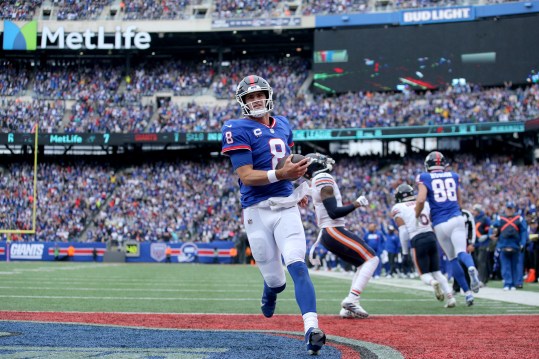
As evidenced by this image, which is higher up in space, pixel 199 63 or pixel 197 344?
pixel 199 63

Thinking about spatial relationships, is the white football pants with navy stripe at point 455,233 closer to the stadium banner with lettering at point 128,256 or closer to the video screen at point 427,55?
the stadium banner with lettering at point 128,256

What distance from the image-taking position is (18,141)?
133 feet

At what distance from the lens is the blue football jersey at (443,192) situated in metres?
10.1

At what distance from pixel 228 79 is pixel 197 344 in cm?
3836

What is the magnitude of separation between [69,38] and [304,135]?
15205 millimetres

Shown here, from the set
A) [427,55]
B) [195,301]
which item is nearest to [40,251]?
[427,55]

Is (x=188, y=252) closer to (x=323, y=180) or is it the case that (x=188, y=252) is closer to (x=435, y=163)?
(x=435, y=163)

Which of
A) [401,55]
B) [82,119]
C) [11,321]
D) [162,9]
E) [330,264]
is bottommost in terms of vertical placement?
[330,264]

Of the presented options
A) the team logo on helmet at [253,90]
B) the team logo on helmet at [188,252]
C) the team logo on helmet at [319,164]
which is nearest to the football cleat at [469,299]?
the team logo on helmet at [319,164]

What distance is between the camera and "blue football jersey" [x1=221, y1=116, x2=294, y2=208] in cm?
589

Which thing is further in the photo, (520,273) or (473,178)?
(473,178)

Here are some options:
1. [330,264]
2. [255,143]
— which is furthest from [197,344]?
[330,264]

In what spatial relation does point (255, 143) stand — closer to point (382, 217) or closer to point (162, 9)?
point (382, 217)

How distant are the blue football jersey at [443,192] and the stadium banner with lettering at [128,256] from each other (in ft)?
79.1
